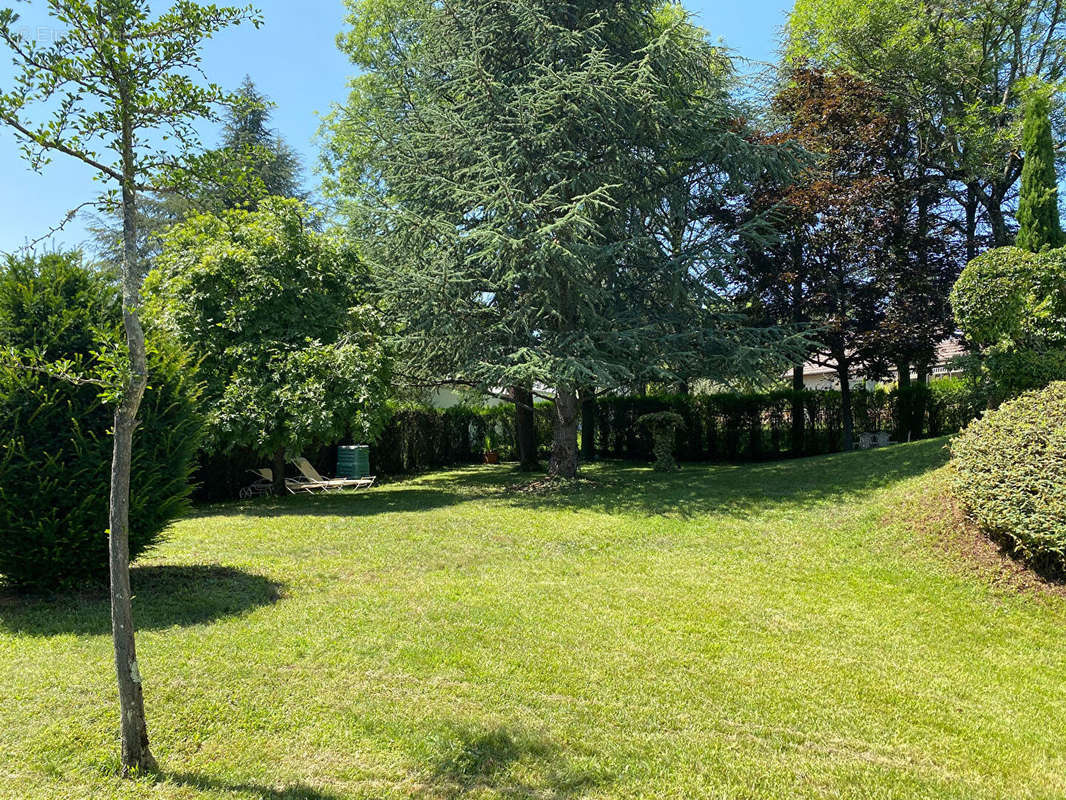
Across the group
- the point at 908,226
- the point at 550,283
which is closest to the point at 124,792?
the point at 550,283

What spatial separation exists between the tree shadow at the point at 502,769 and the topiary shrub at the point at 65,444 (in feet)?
12.2

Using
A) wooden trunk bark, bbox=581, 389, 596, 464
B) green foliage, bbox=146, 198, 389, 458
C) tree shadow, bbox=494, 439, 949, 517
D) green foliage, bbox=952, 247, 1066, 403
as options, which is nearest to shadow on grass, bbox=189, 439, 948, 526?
tree shadow, bbox=494, 439, 949, 517

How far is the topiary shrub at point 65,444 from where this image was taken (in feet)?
17.3

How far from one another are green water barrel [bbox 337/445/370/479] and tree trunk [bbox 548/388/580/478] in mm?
4918

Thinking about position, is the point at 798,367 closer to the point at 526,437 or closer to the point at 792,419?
the point at 792,419

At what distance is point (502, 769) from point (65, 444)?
4669mm

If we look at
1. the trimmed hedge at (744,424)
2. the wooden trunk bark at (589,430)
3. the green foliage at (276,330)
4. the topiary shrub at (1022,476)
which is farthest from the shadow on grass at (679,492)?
the wooden trunk bark at (589,430)

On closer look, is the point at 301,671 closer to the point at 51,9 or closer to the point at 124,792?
the point at 124,792

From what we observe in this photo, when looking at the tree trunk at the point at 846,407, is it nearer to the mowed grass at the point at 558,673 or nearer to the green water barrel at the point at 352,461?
the mowed grass at the point at 558,673

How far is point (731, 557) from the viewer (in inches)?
289

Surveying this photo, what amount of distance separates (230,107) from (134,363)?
144 cm

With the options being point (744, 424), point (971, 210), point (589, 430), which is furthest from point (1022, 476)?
point (971, 210)

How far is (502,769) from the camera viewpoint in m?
3.08

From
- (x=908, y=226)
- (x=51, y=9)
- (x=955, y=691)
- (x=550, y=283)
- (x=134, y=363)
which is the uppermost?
(x=908, y=226)
